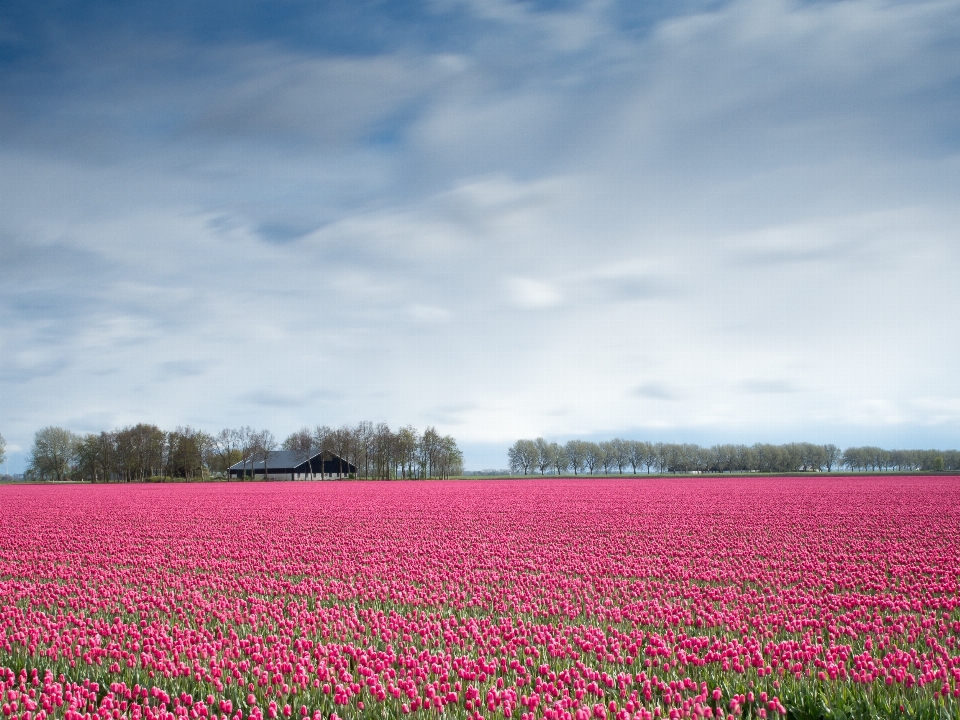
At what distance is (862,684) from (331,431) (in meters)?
117

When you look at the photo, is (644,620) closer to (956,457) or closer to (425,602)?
(425,602)

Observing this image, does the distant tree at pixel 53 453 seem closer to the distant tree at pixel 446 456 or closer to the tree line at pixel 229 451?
the tree line at pixel 229 451

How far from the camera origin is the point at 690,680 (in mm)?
6414

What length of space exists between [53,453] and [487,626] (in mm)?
151782

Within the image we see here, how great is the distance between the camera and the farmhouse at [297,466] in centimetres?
12712

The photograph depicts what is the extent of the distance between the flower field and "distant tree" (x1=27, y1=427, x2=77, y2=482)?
132696 millimetres

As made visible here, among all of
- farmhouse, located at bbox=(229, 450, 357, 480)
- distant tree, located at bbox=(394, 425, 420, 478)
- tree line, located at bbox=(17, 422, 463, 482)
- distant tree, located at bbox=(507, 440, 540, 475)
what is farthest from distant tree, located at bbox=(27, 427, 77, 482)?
distant tree, located at bbox=(507, 440, 540, 475)

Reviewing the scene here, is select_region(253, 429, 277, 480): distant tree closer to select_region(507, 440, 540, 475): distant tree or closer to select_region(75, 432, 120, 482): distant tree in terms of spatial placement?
select_region(75, 432, 120, 482): distant tree

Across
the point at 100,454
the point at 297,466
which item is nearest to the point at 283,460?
the point at 297,466

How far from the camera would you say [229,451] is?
13000cm

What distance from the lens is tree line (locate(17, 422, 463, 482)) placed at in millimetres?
112125

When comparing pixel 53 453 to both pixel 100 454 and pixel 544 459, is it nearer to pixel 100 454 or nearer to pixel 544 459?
pixel 100 454

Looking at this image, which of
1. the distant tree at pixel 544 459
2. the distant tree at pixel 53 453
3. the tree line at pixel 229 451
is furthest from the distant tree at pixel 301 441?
the distant tree at pixel 544 459

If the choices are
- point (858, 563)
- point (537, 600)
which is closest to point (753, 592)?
point (537, 600)
